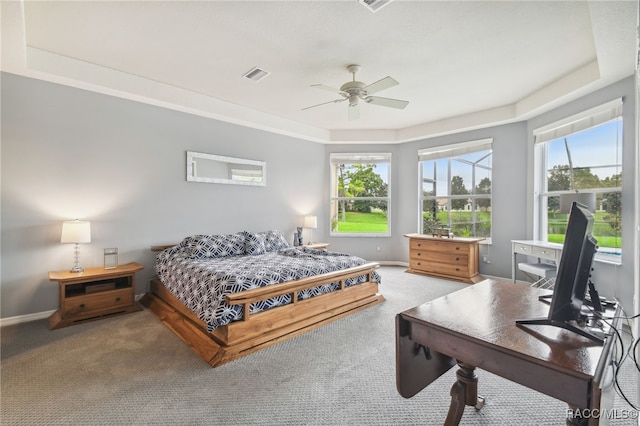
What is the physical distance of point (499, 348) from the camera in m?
1.06

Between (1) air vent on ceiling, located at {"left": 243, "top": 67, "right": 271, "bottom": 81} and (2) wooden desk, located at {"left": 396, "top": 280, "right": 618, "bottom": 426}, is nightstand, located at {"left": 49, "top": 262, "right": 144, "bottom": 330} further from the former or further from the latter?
(2) wooden desk, located at {"left": 396, "top": 280, "right": 618, "bottom": 426}

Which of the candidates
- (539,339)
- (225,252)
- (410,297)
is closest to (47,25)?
(225,252)

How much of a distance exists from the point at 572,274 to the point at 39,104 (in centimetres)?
477

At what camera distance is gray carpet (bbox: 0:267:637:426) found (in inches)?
71.0

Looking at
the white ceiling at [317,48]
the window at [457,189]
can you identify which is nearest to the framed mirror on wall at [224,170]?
the white ceiling at [317,48]

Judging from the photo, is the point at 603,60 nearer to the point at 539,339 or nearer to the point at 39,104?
the point at 539,339

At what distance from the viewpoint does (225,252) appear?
4020 mm

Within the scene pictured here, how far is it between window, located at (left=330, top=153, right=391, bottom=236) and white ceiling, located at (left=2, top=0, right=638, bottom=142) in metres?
2.07

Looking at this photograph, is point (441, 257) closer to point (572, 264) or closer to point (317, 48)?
point (317, 48)

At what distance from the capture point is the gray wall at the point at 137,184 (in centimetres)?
317

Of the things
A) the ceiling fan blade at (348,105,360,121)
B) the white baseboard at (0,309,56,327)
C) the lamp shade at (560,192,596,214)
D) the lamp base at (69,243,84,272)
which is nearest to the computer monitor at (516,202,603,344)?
the lamp shade at (560,192,596,214)

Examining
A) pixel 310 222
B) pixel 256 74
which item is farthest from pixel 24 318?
pixel 310 222

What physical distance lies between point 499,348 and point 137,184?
427 centimetres

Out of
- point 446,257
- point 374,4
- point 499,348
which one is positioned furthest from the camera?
point 446,257
